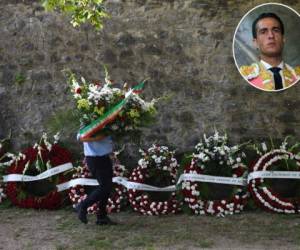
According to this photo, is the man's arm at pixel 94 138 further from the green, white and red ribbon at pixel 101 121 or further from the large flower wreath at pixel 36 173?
the large flower wreath at pixel 36 173

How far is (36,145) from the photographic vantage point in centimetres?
794

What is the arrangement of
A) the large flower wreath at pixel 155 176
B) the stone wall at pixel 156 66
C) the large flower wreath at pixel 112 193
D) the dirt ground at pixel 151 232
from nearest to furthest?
the dirt ground at pixel 151 232, the large flower wreath at pixel 155 176, the large flower wreath at pixel 112 193, the stone wall at pixel 156 66

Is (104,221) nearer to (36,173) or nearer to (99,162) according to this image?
(99,162)

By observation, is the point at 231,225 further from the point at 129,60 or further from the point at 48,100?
the point at 48,100

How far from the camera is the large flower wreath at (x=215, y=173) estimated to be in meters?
7.09

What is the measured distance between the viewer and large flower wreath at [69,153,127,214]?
7.39 metres

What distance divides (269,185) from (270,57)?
1813 millimetres

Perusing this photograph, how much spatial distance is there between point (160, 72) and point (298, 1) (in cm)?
219

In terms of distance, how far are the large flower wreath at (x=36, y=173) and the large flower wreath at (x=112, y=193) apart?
0.25 metres

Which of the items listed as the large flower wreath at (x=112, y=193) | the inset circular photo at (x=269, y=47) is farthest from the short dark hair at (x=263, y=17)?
the large flower wreath at (x=112, y=193)

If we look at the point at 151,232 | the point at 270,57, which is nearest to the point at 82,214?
the point at 151,232

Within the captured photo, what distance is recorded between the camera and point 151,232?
20.6 feet

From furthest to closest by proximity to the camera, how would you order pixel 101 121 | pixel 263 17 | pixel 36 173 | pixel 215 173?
pixel 36 173 < pixel 263 17 < pixel 215 173 < pixel 101 121

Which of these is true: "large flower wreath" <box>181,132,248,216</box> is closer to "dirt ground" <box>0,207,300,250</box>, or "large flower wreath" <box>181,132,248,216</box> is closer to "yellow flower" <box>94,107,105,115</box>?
"dirt ground" <box>0,207,300,250</box>
